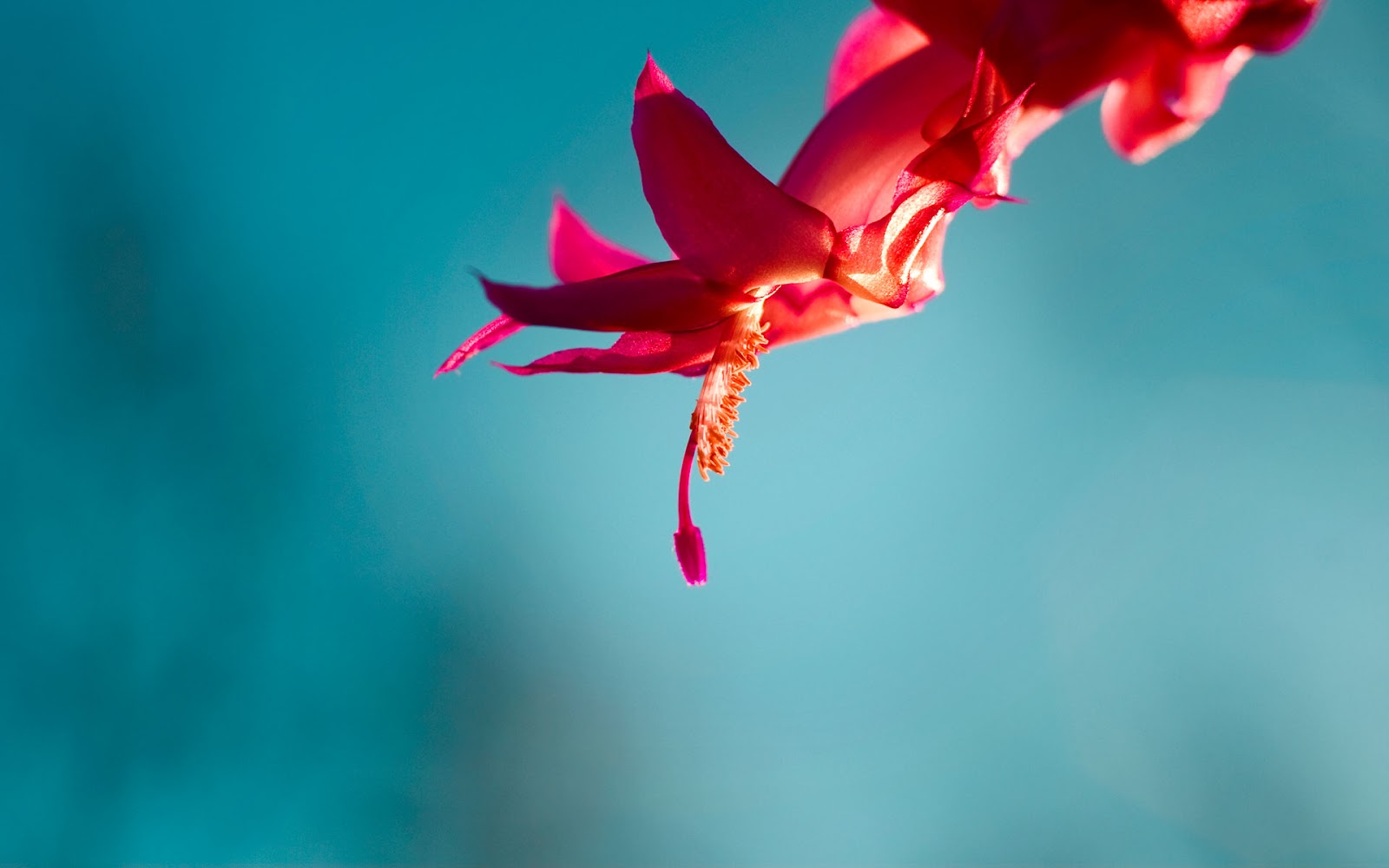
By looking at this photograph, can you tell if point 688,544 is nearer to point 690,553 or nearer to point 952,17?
point 690,553

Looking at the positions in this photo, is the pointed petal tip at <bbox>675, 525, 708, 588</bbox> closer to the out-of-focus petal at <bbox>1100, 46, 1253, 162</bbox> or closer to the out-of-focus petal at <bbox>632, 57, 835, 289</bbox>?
the out-of-focus petal at <bbox>632, 57, 835, 289</bbox>

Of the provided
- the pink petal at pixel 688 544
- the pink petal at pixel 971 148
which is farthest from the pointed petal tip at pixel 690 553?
the pink petal at pixel 971 148

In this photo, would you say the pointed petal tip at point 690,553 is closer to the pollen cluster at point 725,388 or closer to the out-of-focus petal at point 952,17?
the pollen cluster at point 725,388

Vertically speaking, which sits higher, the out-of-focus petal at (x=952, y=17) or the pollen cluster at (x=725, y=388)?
the out-of-focus petal at (x=952, y=17)

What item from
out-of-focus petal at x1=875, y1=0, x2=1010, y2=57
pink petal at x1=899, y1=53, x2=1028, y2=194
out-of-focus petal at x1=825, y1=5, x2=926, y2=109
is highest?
out-of-focus petal at x1=825, y1=5, x2=926, y2=109

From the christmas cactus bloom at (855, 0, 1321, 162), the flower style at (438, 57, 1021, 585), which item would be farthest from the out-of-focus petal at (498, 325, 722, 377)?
the christmas cactus bloom at (855, 0, 1321, 162)

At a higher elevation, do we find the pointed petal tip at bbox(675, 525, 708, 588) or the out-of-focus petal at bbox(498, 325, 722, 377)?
the out-of-focus petal at bbox(498, 325, 722, 377)
